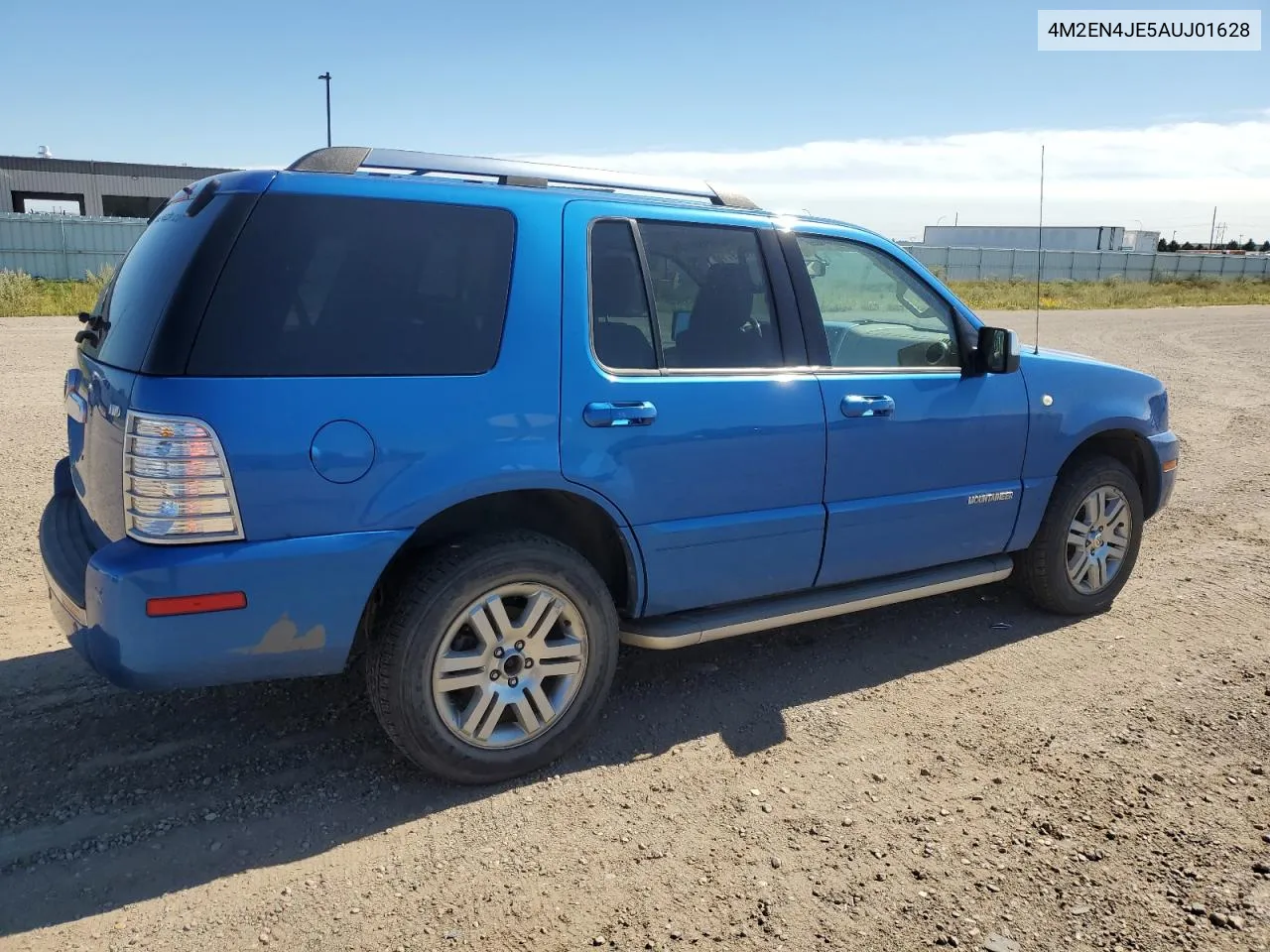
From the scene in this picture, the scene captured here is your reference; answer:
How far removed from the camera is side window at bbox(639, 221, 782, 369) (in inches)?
144

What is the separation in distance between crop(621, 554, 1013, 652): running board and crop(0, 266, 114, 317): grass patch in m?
17.7

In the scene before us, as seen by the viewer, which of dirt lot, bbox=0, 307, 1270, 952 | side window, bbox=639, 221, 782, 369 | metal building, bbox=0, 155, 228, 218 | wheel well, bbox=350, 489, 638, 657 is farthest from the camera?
metal building, bbox=0, 155, 228, 218

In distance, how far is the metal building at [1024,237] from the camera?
63.2 meters

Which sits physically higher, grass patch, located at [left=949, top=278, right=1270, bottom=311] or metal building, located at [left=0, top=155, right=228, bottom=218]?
metal building, located at [left=0, top=155, right=228, bottom=218]

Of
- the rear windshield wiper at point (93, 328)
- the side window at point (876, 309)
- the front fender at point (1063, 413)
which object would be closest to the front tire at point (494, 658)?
the rear windshield wiper at point (93, 328)

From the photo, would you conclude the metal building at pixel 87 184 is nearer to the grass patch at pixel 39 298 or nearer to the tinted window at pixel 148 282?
the grass patch at pixel 39 298

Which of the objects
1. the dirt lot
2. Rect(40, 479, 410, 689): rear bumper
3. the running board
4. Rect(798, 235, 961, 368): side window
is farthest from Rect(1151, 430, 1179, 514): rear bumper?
Rect(40, 479, 410, 689): rear bumper

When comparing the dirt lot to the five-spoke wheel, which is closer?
the dirt lot

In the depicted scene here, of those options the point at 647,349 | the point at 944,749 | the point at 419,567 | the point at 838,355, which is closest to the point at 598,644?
the point at 419,567

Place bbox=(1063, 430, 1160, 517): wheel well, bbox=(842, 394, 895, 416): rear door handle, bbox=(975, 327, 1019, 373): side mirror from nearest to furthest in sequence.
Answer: bbox=(842, 394, 895, 416): rear door handle < bbox=(975, 327, 1019, 373): side mirror < bbox=(1063, 430, 1160, 517): wheel well

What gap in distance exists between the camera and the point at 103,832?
Result: 2996mm

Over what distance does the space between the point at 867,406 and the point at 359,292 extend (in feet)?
6.69

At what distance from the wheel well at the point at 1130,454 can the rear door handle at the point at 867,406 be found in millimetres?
1393

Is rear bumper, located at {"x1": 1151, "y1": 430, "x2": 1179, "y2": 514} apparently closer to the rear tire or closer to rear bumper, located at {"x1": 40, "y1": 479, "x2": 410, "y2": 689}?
the rear tire
